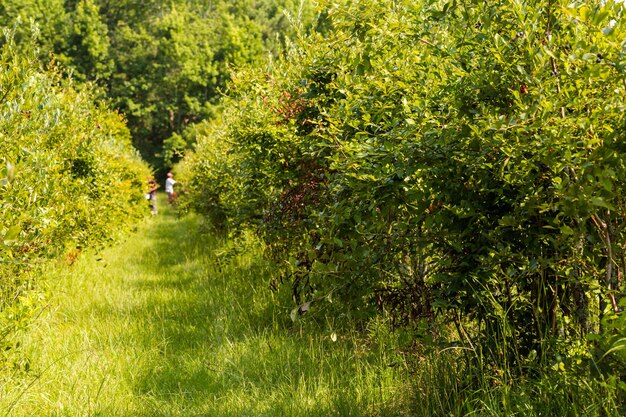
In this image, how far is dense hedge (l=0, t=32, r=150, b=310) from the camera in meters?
5.00

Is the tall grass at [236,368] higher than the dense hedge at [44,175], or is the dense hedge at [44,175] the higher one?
the dense hedge at [44,175]

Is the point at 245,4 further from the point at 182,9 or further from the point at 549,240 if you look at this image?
the point at 549,240

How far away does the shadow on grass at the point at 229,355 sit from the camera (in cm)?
420

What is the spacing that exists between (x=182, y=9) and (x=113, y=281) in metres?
47.9

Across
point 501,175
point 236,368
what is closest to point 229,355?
point 236,368

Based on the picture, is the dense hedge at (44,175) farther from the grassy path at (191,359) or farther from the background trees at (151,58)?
the background trees at (151,58)

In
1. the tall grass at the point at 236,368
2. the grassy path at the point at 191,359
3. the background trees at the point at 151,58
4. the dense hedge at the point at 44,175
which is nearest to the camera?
the tall grass at the point at 236,368

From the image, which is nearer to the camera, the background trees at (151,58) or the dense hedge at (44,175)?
the dense hedge at (44,175)

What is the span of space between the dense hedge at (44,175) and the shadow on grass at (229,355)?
1.27m

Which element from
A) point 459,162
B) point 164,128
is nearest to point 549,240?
point 459,162

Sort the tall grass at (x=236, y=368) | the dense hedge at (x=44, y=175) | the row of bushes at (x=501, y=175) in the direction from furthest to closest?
1. the dense hedge at (x=44, y=175)
2. the tall grass at (x=236, y=368)
3. the row of bushes at (x=501, y=175)

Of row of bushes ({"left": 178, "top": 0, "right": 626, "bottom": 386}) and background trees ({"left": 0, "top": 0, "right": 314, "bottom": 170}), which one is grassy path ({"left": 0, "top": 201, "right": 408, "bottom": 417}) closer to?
row of bushes ({"left": 178, "top": 0, "right": 626, "bottom": 386})

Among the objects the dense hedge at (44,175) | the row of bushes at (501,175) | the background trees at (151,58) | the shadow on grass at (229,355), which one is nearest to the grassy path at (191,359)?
the shadow on grass at (229,355)

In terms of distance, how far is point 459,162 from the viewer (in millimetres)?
3145
